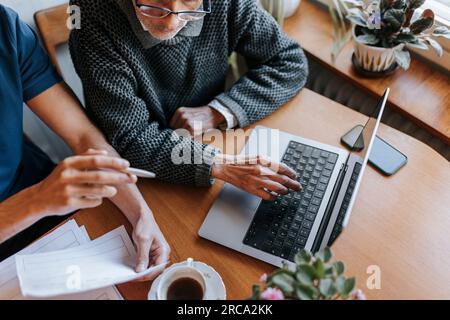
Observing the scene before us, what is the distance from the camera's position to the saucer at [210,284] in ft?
2.22

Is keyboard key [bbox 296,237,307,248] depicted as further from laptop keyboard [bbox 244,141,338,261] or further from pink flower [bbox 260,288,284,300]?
pink flower [bbox 260,288,284,300]

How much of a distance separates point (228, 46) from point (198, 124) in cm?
25

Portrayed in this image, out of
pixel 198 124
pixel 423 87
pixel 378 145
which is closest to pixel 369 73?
pixel 423 87

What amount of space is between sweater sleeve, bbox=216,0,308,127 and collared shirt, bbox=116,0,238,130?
2cm

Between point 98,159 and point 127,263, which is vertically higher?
point 98,159

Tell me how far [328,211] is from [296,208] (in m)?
0.07

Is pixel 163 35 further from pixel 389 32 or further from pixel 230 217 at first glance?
pixel 389 32

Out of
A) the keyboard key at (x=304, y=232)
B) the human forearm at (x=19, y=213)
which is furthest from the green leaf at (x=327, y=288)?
the human forearm at (x=19, y=213)

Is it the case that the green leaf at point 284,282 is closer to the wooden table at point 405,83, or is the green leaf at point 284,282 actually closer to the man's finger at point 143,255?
the man's finger at point 143,255

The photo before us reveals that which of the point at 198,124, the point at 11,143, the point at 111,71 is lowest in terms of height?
the point at 11,143

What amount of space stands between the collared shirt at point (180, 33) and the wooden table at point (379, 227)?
191mm

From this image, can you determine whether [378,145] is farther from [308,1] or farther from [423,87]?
[308,1]

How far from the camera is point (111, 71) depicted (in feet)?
2.89

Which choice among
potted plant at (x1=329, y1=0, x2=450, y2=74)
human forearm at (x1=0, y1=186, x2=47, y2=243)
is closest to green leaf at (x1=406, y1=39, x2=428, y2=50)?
potted plant at (x1=329, y1=0, x2=450, y2=74)
